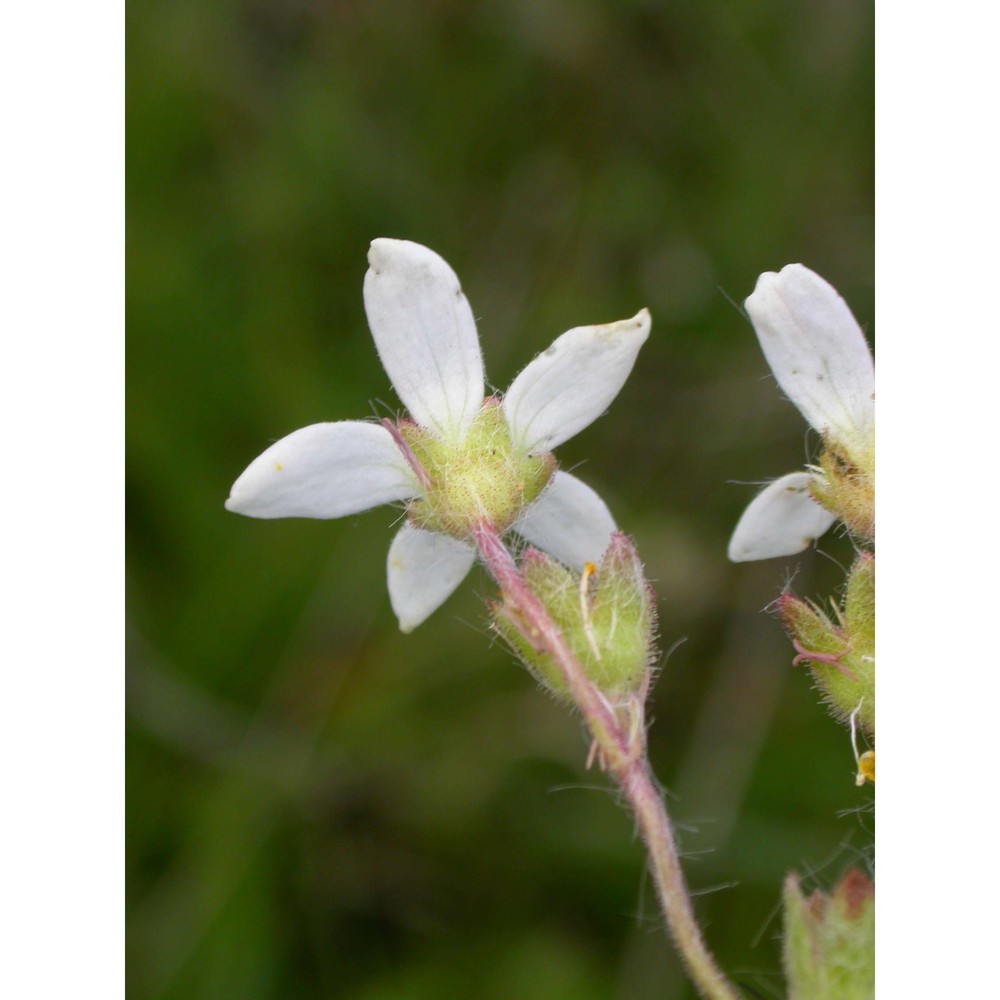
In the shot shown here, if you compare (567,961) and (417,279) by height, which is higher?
(417,279)

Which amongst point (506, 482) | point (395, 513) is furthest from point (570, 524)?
point (395, 513)

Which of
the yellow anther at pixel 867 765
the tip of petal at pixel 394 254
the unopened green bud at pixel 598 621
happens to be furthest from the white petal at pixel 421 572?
the yellow anther at pixel 867 765

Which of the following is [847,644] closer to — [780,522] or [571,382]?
[780,522]

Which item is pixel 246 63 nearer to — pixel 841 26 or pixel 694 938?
pixel 841 26
